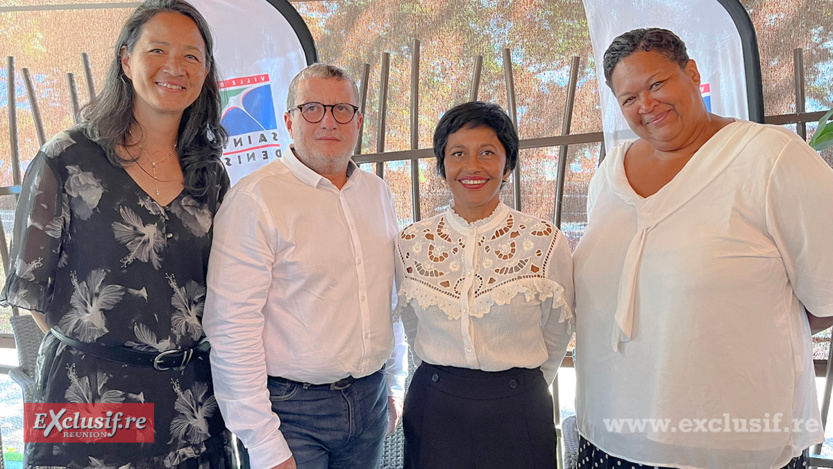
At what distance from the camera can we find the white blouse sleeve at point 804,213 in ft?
3.95

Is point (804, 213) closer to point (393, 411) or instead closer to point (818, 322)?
point (818, 322)

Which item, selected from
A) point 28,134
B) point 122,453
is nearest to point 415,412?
point 122,453

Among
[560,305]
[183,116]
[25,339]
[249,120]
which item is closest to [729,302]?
[560,305]

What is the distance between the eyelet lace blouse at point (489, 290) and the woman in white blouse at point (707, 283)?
0.65 feet

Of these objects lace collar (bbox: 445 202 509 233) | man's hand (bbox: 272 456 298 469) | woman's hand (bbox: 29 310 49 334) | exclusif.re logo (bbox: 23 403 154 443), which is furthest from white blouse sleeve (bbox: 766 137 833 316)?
woman's hand (bbox: 29 310 49 334)

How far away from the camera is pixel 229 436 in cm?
158

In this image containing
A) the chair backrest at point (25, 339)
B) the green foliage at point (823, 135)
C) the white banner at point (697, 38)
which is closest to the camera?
the green foliage at point (823, 135)

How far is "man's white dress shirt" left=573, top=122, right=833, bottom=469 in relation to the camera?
1.24 m

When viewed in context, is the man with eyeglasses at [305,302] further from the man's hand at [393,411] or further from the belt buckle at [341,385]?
the man's hand at [393,411]

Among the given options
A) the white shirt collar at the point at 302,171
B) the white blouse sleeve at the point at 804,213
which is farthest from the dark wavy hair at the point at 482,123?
the white blouse sleeve at the point at 804,213

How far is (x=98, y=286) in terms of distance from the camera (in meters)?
1.34

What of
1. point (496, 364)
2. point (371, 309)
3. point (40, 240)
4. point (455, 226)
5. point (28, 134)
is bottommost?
point (496, 364)

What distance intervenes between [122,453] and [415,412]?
83 cm

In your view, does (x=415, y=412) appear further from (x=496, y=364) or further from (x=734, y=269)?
(x=734, y=269)
